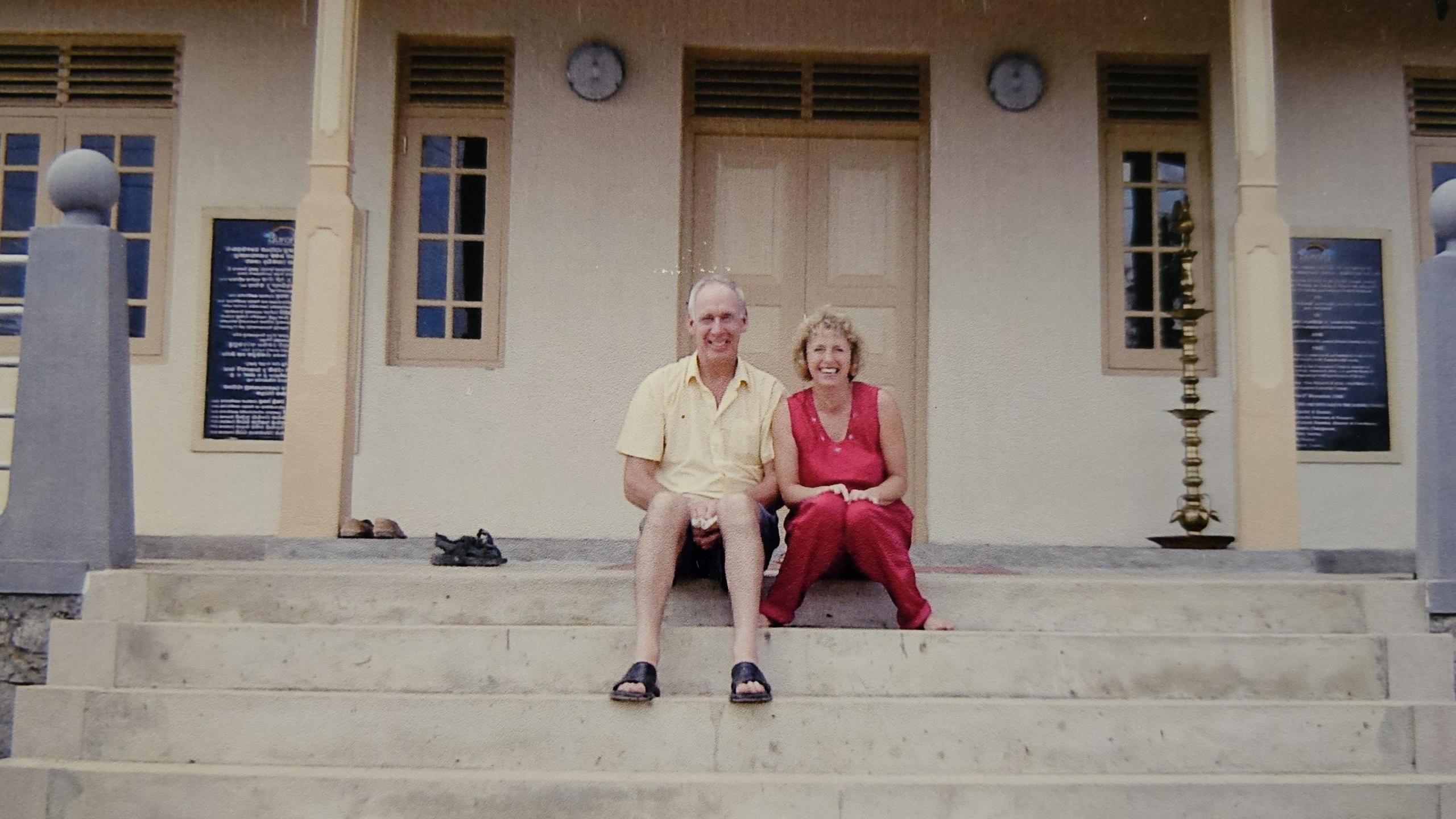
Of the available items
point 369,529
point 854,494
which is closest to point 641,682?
point 854,494

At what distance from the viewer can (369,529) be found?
19.7 feet

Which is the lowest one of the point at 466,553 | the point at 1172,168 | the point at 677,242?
the point at 466,553

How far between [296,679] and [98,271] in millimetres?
1519

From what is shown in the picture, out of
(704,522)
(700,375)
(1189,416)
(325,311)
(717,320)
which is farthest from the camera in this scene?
(1189,416)

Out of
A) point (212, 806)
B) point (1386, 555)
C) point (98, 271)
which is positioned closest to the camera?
point (212, 806)

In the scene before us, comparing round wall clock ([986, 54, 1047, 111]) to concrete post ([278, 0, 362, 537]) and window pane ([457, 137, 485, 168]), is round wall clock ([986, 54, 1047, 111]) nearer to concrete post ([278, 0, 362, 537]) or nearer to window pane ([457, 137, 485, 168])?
window pane ([457, 137, 485, 168])

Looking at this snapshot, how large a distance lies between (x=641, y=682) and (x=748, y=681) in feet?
0.99

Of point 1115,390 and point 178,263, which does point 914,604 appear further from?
point 178,263

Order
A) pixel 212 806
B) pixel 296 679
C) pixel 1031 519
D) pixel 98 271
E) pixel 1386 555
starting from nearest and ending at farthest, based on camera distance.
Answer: pixel 212 806 < pixel 296 679 < pixel 98 271 < pixel 1386 555 < pixel 1031 519

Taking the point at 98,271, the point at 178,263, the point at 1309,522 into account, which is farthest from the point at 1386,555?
the point at 178,263

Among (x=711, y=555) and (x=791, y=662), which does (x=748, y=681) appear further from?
(x=711, y=555)

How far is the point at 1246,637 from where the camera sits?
13.1 ft

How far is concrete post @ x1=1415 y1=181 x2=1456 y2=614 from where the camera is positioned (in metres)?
4.27

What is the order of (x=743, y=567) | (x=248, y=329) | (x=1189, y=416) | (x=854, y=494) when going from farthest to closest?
(x=248, y=329), (x=1189, y=416), (x=854, y=494), (x=743, y=567)
